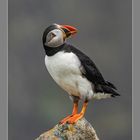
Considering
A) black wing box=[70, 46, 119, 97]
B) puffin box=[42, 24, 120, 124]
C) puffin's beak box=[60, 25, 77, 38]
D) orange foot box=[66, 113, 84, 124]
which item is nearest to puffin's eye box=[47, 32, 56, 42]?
puffin box=[42, 24, 120, 124]

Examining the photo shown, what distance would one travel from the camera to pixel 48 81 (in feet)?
46.5

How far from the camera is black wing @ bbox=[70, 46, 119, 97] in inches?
241

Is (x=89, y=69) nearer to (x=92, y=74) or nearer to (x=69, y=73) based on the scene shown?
(x=92, y=74)

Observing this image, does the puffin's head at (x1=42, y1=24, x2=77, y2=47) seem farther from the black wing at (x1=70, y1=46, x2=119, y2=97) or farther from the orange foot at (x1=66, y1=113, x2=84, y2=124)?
the orange foot at (x1=66, y1=113, x2=84, y2=124)

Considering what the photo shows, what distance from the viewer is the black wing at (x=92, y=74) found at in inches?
241

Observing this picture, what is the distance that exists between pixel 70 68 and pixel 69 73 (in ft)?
0.16

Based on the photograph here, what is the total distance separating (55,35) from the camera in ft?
19.5

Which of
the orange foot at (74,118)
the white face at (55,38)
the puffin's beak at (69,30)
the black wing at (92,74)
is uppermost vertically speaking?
the puffin's beak at (69,30)

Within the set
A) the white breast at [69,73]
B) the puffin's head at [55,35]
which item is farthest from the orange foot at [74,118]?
the puffin's head at [55,35]

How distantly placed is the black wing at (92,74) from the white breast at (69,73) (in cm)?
4

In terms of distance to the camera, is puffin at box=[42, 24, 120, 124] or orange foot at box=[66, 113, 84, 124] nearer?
puffin at box=[42, 24, 120, 124]

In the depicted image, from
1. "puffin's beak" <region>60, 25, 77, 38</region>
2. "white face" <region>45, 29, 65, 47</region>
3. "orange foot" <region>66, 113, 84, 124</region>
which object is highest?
"puffin's beak" <region>60, 25, 77, 38</region>

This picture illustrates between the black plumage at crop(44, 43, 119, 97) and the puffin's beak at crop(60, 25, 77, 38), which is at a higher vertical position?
Answer: the puffin's beak at crop(60, 25, 77, 38)

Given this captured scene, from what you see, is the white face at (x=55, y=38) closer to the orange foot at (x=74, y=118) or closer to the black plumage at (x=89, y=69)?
the black plumage at (x=89, y=69)
